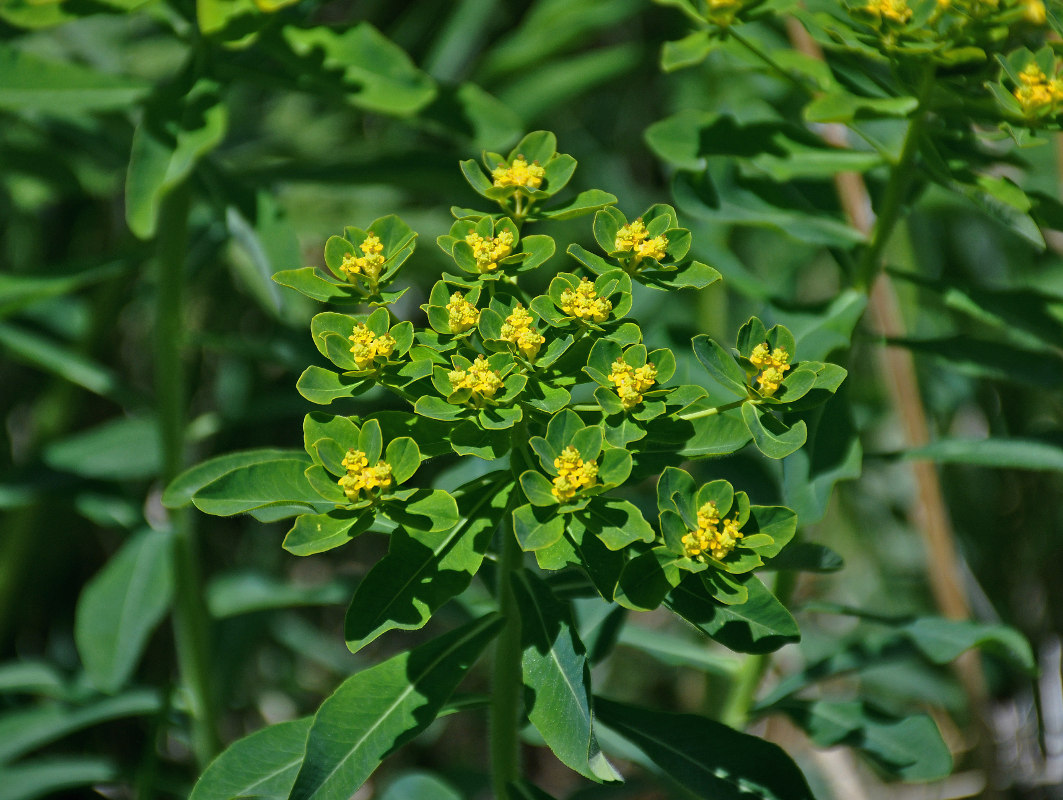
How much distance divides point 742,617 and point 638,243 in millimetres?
398

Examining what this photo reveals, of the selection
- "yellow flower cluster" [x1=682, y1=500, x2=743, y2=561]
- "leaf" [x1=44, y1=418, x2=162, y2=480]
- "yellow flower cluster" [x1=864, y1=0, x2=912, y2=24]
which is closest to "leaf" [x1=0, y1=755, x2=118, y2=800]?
"leaf" [x1=44, y1=418, x2=162, y2=480]

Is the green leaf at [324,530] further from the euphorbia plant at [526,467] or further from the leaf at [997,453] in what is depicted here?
the leaf at [997,453]

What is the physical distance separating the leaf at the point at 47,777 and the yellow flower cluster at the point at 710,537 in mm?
1387

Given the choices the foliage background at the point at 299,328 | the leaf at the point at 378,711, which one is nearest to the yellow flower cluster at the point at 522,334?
the leaf at the point at 378,711

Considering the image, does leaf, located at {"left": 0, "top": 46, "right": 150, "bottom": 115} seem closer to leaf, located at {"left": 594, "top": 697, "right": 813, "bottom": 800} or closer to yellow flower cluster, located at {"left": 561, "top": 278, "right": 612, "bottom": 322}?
yellow flower cluster, located at {"left": 561, "top": 278, "right": 612, "bottom": 322}

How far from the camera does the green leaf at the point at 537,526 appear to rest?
0.90 metres

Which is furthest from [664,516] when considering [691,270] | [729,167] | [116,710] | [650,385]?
[116,710]

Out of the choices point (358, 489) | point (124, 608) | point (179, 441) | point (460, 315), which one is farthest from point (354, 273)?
point (124, 608)

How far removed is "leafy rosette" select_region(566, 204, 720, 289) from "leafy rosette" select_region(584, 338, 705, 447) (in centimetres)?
10

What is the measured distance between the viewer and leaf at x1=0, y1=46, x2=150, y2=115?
1.44 m

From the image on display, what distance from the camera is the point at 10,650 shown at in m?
2.61

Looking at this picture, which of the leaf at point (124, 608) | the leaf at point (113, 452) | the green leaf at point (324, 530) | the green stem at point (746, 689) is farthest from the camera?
the leaf at point (113, 452)

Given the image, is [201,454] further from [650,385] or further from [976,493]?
[976,493]

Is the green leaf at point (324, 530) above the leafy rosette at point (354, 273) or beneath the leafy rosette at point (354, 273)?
beneath
